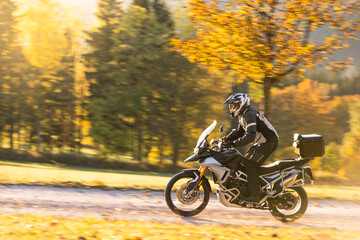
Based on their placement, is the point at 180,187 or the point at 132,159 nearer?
the point at 180,187

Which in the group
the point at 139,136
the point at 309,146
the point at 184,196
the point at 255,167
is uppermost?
the point at 309,146

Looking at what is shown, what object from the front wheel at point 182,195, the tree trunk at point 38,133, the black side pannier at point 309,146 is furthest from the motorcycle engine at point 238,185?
the tree trunk at point 38,133

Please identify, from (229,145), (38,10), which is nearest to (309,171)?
(229,145)

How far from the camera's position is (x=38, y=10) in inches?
1334

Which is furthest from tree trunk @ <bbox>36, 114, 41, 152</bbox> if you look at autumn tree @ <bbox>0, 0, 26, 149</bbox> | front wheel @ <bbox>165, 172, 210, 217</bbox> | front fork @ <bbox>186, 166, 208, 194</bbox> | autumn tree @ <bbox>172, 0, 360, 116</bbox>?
front fork @ <bbox>186, 166, 208, 194</bbox>

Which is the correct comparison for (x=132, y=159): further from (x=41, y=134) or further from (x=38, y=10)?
(x=38, y=10)

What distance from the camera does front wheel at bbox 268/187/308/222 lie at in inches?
274

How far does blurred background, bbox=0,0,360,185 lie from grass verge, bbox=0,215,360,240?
24.5 meters

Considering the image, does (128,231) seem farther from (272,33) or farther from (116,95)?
(116,95)

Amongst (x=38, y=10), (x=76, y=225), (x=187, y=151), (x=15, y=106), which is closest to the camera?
(x=76, y=225)

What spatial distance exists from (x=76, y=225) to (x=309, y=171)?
3960mm

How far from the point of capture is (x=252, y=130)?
6621 millimetres

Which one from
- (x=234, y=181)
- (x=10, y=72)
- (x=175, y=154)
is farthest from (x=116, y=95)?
(x=234, y=181)

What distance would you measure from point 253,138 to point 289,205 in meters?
1.43
